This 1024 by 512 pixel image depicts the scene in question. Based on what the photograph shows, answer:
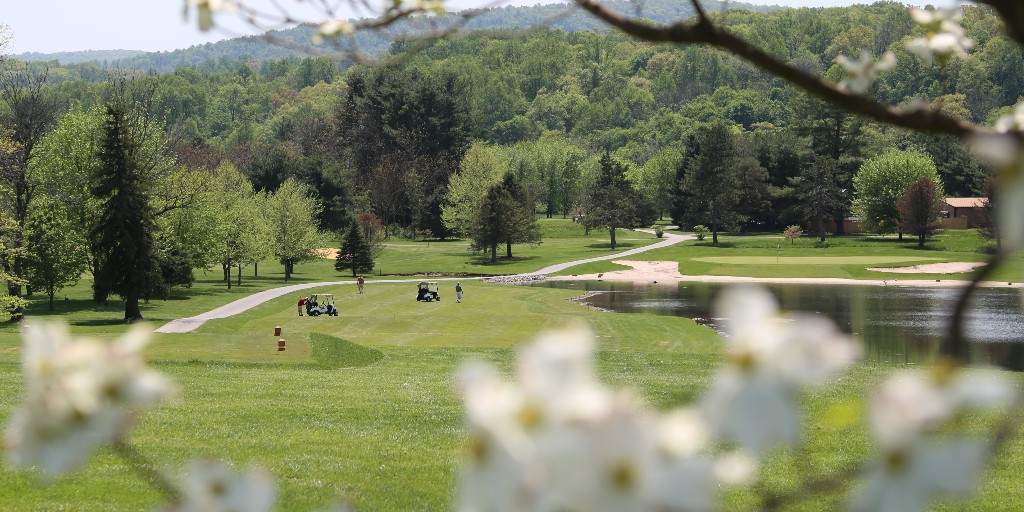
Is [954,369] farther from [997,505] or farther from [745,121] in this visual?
[745,121]

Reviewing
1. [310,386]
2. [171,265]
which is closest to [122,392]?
[310,386]

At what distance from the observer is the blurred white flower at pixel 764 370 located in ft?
2.83

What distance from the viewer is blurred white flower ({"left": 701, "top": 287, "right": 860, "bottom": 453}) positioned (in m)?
0.86

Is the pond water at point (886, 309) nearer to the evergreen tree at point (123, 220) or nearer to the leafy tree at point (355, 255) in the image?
the leafy tree at point (355, 255)

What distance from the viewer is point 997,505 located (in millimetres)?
9031

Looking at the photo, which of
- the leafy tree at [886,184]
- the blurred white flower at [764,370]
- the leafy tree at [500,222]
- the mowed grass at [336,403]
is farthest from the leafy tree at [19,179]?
the leafy tree at [886,184]

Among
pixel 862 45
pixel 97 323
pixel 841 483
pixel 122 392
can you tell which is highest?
pixel 862 45

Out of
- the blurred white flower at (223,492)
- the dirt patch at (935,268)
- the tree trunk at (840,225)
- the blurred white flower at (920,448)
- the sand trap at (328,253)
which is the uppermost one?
the blurred white flower at (920,448)

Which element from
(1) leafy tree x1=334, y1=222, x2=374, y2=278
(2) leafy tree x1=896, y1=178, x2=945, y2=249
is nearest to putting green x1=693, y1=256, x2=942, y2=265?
(2) leafy tree x1=896, y1=178, x2=945, y2=249

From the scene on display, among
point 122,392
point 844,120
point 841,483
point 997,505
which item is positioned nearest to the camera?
point 122,392

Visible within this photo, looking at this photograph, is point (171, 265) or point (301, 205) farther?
point (301, 205)

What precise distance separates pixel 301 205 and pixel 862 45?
6005 inches

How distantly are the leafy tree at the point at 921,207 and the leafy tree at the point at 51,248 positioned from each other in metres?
55.2

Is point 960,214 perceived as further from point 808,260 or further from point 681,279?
point 681,279
